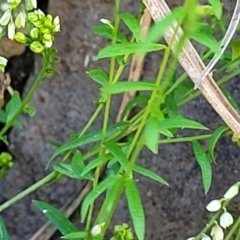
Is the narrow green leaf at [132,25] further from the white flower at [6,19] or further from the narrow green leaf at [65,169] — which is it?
the narrow green leaf at [65,169]

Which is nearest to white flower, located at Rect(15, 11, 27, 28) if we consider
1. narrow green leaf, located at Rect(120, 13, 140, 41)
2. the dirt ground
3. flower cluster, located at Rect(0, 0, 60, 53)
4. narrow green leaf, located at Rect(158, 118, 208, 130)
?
flower cluster, located at Rect(0, 0, 60, 53)

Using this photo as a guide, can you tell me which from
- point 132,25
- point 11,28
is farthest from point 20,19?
point 132,25

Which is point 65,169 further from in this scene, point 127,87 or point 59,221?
point 127,87

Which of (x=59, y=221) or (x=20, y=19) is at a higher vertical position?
(x=20, y=19)

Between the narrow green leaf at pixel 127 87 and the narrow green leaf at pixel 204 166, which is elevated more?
the narrow green leaf at pixel 127 87

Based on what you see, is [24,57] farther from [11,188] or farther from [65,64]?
[11,188]

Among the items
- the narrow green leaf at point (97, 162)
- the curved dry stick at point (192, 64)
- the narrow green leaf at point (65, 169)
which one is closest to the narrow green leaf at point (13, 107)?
the narrow green leaf at point (65, 169)

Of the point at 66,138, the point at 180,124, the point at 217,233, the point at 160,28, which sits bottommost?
the point at 66,138

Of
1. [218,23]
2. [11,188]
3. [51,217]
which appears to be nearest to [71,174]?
[51,217]
